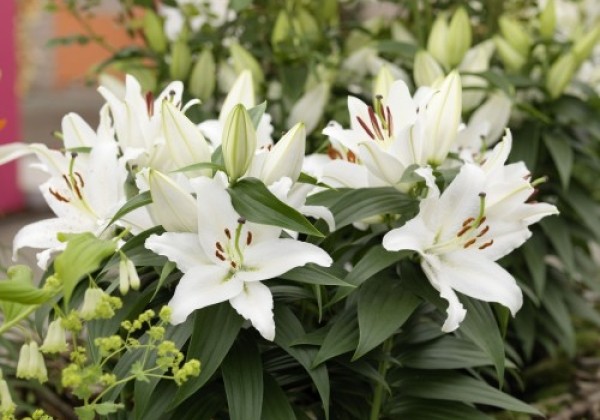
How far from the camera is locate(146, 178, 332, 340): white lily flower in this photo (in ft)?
2.68

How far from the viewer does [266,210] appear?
82 centimetres

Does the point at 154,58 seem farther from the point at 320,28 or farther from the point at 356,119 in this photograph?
the point at 356,119

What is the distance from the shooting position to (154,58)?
1.84 meters

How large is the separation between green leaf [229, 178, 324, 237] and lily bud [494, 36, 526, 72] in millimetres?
1017

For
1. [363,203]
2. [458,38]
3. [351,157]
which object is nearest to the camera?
[363,203]

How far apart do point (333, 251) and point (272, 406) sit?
0.57ft

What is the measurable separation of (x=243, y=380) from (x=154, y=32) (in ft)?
3.53

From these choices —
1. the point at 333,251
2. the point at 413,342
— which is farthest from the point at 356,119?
the point at 413,342

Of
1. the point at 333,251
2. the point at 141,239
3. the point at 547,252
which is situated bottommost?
the point at 547,252

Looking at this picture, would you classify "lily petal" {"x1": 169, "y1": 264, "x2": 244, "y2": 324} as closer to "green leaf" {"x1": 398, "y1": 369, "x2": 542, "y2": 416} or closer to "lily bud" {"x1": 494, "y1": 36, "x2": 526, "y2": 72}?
"green leaf" {"x1": 398, "y1": 369, "x2": 542, "y2": 416}

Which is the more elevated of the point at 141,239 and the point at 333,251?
the point at 141,239

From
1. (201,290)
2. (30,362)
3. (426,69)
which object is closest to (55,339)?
(30,362)

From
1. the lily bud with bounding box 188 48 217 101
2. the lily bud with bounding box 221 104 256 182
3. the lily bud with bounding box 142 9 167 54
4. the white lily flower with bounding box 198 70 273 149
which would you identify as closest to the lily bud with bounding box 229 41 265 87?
the lily bud with bounding box 188 48 217 101

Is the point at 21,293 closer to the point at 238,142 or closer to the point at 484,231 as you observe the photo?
the point at 238,142
